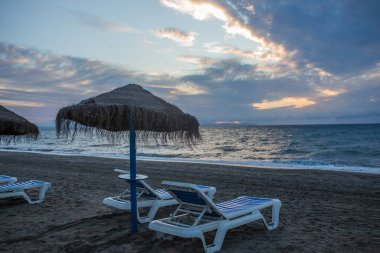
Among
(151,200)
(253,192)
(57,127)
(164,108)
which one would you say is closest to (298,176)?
(253,192)

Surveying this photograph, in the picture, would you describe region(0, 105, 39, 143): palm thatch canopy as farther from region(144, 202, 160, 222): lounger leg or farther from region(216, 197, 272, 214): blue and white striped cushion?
region(216, 197, 272, 214): blue and white striped cushion

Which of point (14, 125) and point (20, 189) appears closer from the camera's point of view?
point (20, 189)

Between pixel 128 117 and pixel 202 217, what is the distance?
177 cm

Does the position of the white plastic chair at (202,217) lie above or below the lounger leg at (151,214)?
above

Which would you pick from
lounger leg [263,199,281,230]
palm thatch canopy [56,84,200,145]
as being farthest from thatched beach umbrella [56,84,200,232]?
lounger leg [263,199,281,230]

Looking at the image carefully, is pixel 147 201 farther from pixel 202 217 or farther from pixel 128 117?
pixel 128 117

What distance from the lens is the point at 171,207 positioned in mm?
6484

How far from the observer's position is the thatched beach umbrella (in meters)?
4.31

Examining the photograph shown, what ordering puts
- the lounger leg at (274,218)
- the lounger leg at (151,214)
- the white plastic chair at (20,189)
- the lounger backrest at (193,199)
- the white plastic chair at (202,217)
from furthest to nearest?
the white plastic chair at (20,189)
the lounger leg at (151,214)
the lounger leg at (274,218)
the lounger backrest at (193,199)
the white plastic chair at (202,217)

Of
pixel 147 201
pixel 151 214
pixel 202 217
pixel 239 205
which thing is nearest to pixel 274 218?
pixel 239 205

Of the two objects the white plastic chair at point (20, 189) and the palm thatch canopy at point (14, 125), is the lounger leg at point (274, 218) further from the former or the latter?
the palm thatch canopy at point (14, 125)

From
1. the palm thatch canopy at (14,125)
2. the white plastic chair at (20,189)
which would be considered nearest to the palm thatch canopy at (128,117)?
Answer: the white plastic chair at (20,189)

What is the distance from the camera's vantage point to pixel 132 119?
4531 millimetres

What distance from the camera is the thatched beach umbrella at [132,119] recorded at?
4.31 metres
